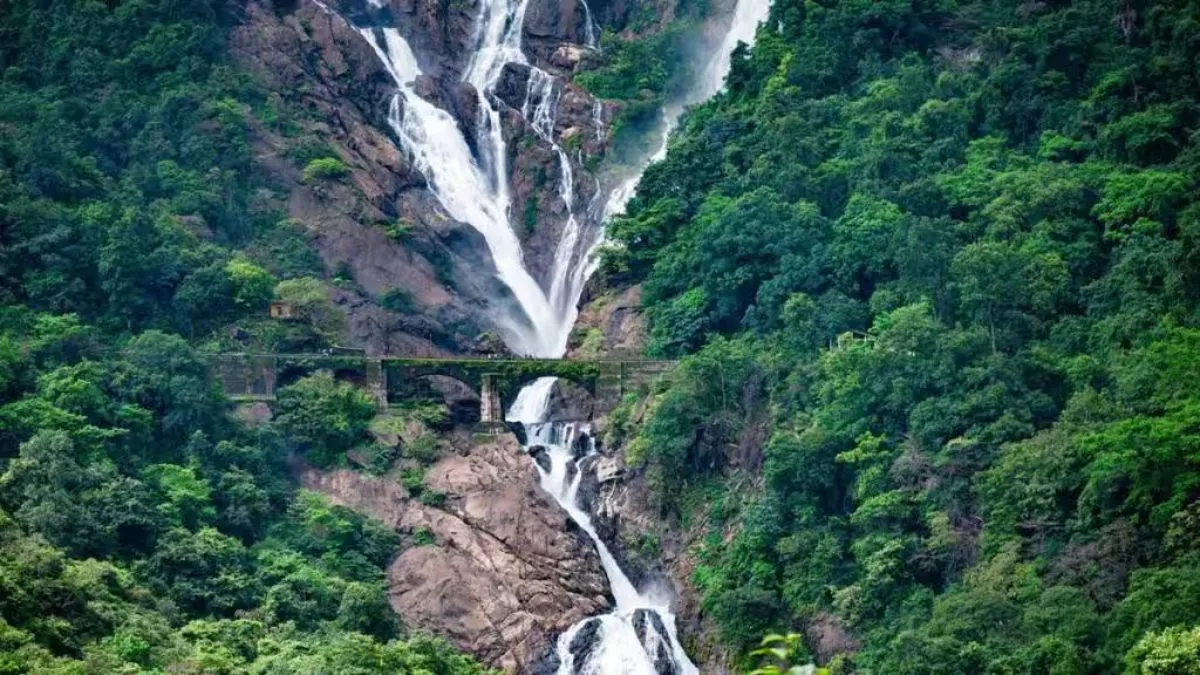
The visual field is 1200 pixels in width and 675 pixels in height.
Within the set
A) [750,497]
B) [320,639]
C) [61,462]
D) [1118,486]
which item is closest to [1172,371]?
[1118,486]

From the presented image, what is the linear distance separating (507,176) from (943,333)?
28.7 m

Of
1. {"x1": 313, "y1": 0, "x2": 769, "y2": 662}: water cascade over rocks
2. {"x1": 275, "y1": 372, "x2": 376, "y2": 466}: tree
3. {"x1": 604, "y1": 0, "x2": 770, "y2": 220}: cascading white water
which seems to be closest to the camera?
{"x1": 275, "y1": 372, "x2": 376, "y2": 466}: tree

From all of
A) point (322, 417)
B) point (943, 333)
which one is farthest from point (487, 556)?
point (943, 333)

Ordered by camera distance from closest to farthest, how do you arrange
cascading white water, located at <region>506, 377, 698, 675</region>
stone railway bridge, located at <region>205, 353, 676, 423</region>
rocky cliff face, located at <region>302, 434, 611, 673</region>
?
cascading white water, located at <region>506, 377, 698, 675</region>
rocky cliff face, located at <region>302, 434, 611, 673</region>
stone railway bridge, located at <region>205, 353, 676, 423</region>

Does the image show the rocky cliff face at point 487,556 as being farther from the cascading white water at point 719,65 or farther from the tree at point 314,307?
the cascading white water at point 719,65

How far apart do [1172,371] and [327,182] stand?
35348 millimetres

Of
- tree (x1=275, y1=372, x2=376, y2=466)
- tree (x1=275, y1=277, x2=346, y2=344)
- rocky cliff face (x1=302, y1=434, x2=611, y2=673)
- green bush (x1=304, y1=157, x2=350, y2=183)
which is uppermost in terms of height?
green bush (x1=304, y1=157, x2=350, y2=183)

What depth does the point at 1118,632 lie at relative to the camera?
54.5 metres

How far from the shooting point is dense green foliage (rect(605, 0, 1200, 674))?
5772 cm

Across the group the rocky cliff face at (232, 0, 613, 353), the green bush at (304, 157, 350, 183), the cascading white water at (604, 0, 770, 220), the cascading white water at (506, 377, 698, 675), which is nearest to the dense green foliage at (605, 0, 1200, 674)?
the cascading white water at (506, 377, 698, 675)

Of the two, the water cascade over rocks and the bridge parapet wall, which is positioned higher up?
the water cascade over rocks

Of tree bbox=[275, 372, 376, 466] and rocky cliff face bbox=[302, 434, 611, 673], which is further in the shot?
tree bbox=[275, 372, 376, 466]

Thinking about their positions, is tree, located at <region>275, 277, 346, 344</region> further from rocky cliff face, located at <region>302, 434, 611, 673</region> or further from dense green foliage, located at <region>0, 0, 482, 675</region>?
rocky cliff face, located at <region>302, 434, 611, 673</region>

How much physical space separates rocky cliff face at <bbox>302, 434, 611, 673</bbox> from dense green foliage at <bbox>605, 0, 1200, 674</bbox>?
12.4 ft
